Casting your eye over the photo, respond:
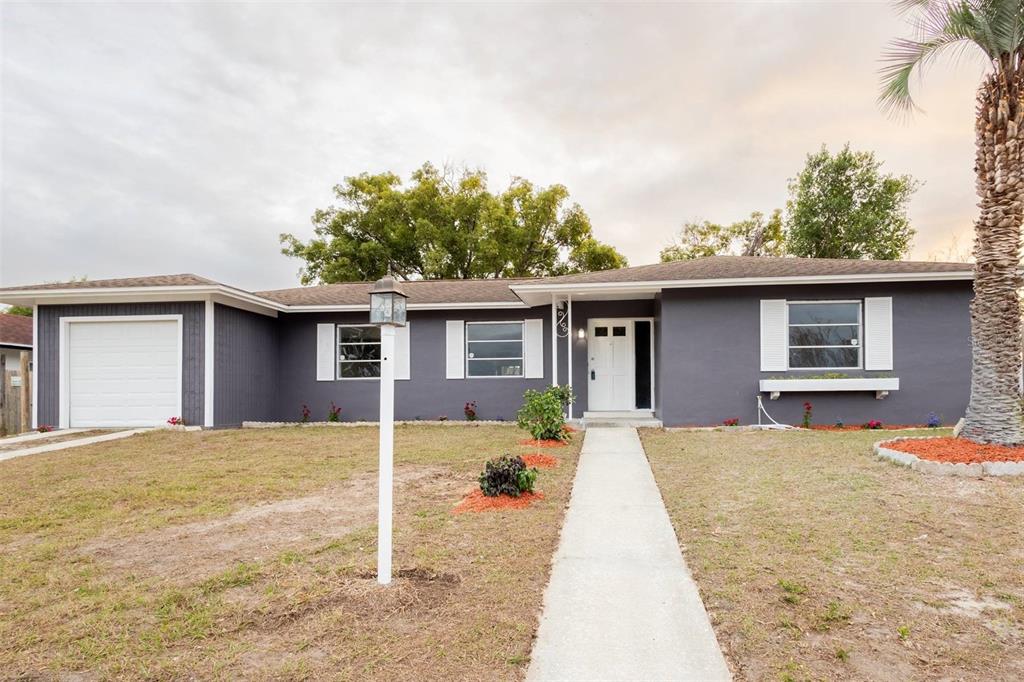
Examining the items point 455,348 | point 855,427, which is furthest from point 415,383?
point 855,427

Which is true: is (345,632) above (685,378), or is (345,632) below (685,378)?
below

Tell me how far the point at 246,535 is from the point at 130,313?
951cm

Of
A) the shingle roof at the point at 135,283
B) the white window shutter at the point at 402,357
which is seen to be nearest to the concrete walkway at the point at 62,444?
the shingle roof at the point at 135,283

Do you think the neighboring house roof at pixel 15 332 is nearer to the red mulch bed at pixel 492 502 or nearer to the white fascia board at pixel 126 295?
the white fascia board at pixel 126 295

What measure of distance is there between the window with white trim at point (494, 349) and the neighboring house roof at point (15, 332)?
50.0 feet

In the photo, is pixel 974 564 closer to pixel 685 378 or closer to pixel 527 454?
pixel 527 454

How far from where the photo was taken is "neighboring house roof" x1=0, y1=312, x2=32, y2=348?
56.8ft

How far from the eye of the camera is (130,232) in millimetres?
20125

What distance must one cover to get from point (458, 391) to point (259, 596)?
9.98 meters

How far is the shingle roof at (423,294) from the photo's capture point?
13.0 m

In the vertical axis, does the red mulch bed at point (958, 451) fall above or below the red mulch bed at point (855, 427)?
above

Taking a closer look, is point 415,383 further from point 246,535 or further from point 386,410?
point 386,410

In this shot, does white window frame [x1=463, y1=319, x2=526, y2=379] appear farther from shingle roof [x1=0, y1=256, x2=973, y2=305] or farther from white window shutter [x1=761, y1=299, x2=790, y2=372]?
white window shutter [x1=761, y1=299, x2=790, y2=372]

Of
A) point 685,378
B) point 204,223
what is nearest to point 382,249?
point 204,223
